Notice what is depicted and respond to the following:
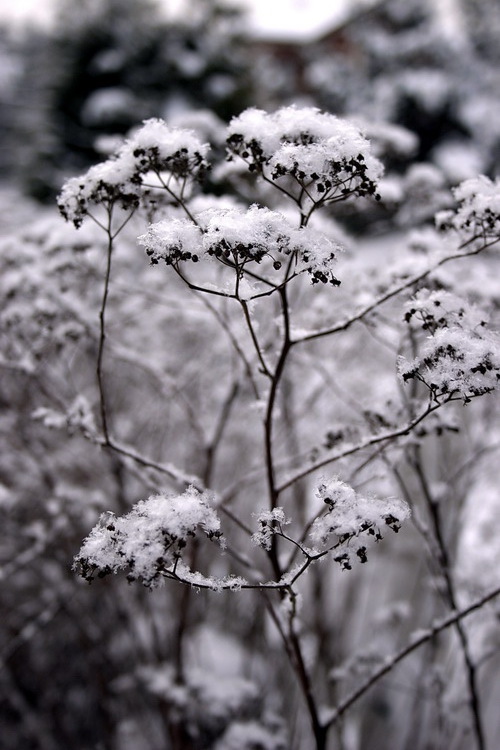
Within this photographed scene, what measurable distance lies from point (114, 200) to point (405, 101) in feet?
46.7

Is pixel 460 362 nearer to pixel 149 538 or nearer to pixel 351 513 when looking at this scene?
pixel 351 513

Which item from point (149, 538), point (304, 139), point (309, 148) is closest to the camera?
point (149, 538)

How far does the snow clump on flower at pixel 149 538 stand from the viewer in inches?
57.1

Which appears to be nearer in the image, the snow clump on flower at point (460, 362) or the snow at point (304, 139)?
the snow clump on flower at point (460, 362)

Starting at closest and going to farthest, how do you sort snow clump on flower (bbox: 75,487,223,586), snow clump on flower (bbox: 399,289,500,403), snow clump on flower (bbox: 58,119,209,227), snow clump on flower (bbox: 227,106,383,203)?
snow clump on flower (bbox: 75,487,223,586) < snow clump on flower (bbox: 399,289,500,403) < snow clump on flower (bbox: 227,106,383,203) < snow clump on flower (bbox: 58,119,209,227)

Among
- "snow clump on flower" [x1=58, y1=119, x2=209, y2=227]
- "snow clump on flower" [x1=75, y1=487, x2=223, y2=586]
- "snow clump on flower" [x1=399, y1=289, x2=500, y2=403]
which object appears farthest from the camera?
"snow clump on flower" [x1=58, y1=119, x2=209, y2=227]

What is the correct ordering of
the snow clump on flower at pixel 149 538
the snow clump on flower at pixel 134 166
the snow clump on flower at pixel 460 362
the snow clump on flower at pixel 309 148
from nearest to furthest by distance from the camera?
the snow clump on flower at pixel 149 538, the snow clump on flower at pixel 460 362, the snow clump on flower at pixel 309 148, the snow clump on flower at pixel 134 166

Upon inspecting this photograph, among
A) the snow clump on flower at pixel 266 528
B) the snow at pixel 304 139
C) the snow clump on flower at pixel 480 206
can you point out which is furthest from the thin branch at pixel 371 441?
the snow at pixel 304 139

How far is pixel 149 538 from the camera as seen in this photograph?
149cm

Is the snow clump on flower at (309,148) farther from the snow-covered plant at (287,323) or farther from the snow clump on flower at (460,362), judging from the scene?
the snow clump on flower at (460,362)

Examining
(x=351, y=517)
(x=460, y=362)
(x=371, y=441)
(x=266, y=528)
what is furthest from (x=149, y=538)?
(x=460, y=362)

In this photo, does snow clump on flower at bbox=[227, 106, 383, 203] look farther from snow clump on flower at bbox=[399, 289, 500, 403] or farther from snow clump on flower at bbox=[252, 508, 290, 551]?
snow clump on flower at bbox=[252, 508, 290, 551]

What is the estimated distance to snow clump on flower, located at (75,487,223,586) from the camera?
1.45 metres

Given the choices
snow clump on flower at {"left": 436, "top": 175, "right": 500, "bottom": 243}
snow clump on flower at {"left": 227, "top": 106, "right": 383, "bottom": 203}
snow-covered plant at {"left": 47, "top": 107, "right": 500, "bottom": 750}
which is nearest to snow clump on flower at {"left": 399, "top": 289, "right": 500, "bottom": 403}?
snow-covered plant at {"left": 47, "top": 107, "right": 500, "bottom": 750}
